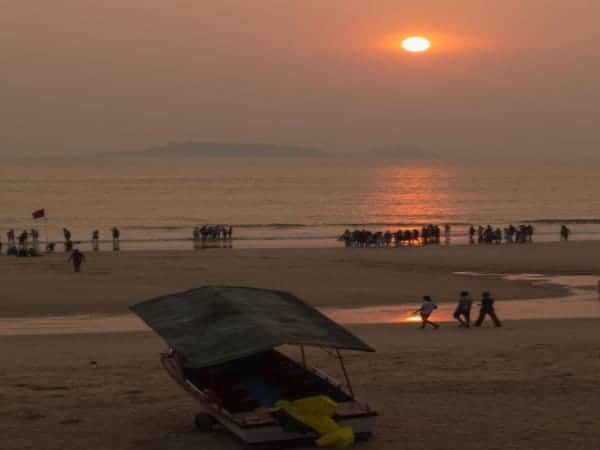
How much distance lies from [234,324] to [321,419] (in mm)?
1626

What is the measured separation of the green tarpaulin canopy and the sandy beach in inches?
49.7

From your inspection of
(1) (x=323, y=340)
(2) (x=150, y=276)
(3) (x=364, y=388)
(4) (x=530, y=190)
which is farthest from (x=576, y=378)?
(4) (x=530, y=190)

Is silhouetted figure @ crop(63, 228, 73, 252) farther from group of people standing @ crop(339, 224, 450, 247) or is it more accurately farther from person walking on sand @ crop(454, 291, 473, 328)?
person walking on sand @ crop(454, 291, 473, 328)

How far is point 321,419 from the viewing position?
1162cm

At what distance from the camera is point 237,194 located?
137 meters

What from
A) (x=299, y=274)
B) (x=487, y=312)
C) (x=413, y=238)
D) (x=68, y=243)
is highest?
(x=413, y=238)

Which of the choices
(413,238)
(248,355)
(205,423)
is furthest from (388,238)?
(248,355)

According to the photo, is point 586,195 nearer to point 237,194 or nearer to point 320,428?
point 237,194

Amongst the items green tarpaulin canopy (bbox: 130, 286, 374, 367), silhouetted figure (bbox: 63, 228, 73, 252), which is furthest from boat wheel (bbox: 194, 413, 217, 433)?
silhouetted figure (bbox: 63, 228, 73, 252)

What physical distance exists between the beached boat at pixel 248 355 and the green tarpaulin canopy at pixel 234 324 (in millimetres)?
11

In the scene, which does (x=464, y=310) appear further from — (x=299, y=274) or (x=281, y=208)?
(x=281, y=208)

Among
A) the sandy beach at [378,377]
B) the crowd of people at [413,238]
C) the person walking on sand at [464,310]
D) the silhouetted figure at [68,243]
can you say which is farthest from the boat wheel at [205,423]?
the crowd of people at [413,238]

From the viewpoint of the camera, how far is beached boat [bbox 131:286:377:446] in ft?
37.9

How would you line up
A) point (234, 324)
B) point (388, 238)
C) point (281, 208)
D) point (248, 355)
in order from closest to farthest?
1. point (248, 355)
2. point (234, 324)
3. point (388, 238)
4. point (281, 208)
